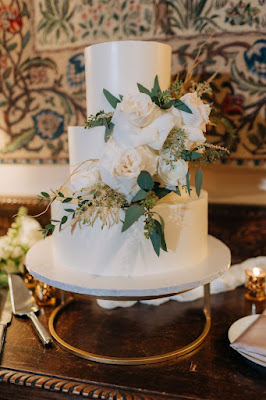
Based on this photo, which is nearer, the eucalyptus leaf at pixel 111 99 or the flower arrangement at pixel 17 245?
the eucalyptus leaf at pixel 111 99

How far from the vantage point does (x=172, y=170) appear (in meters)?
0.75

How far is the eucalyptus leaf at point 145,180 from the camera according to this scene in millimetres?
727

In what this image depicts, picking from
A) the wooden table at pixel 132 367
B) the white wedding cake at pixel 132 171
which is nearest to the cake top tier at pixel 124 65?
the white wedding cake at pixel 132 171

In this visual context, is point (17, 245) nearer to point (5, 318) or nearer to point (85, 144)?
point (5, 318)

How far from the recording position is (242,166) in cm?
123

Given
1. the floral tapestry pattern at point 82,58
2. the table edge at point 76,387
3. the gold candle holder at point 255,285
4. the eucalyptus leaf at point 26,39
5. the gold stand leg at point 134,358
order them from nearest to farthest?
1. the table edge at point 76,387
2. the gold stand leg at point 134,358
3. the gold candle holder at point 255,285
4. the floral tapestry pattern at point 82,58
5. the eucalyptus leaf at point 26,39

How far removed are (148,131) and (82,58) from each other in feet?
2.31

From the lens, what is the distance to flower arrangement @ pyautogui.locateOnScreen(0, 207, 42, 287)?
121cm

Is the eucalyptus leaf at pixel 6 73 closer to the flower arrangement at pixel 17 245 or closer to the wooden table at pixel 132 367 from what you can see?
the flower arrangement at pixel 17 245

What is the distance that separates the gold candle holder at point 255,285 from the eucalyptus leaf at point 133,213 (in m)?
0.48

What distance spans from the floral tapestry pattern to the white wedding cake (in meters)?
0.38

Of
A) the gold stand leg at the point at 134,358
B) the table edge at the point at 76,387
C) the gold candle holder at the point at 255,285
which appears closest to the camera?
the table edge at the point at 76,387

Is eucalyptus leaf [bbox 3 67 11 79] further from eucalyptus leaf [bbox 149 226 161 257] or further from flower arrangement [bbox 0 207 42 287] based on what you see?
eucalyptus leaf [bbox 149 226 161 257]

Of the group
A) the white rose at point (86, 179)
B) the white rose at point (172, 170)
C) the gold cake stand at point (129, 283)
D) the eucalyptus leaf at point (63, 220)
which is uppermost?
the white rose at point (172, 170)
